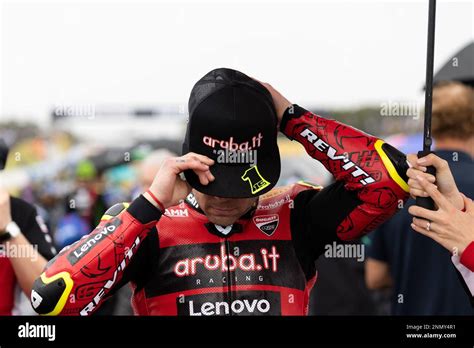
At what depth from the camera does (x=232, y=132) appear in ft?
5.56

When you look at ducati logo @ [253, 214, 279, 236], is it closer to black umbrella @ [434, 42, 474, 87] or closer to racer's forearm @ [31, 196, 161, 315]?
racer's forearm @ [31, 196, 161, 315]

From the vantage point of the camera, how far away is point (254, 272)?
1764 millimetres

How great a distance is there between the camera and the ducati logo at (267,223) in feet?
5.95

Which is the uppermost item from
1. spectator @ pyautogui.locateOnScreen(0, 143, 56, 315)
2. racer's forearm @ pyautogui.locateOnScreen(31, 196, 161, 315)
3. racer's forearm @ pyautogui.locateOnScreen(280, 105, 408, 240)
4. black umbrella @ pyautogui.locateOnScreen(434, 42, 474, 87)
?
black umbrella @ pyautogui.locateOnScreen(434, 42, 474, 87)

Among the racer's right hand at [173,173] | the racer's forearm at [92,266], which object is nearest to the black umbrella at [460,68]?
the racer's right hand at [173,173]

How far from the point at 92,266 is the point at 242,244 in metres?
0.34

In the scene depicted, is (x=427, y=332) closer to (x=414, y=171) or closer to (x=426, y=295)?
(x=414, y=171)

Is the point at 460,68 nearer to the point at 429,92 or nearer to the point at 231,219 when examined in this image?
the point at 429,92

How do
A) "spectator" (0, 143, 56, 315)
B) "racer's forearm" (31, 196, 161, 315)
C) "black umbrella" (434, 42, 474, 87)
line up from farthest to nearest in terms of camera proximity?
"black umbrella" (434, 42, 474, 87) < "spectator" (0, 143, 56, 315) < "racer's forearm" (31, 196, 161, 315)

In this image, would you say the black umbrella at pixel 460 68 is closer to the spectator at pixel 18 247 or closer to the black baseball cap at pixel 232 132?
the black baseball cap at pixel 232 132

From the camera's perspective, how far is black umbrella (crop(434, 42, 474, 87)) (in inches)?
91.6

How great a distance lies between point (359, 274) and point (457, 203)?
5.06 feet

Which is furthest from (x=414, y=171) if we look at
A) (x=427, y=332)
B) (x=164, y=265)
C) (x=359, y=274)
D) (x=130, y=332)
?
(x=359, y=274)

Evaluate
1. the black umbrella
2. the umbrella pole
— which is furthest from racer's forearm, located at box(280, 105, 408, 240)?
the black umbrella
